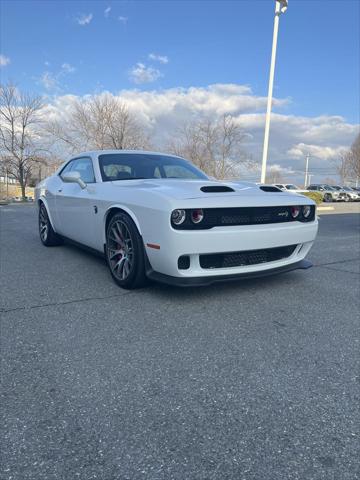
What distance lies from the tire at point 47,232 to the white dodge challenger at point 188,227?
139 cm

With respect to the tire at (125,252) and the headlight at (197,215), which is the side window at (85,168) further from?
the headlight at (197,215)

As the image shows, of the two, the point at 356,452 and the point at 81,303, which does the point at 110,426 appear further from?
the point at 81,303

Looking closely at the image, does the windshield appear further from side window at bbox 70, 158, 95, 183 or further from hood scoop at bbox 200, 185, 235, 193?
hood scoop at bbox 200, 185, 235, 193

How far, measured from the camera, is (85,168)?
14.3 feet

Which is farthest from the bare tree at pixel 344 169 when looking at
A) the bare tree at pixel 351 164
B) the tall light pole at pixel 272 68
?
the tall light pole at pixel 272 68

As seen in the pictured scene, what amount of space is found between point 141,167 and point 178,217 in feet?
5.20

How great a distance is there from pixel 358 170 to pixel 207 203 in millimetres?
53553

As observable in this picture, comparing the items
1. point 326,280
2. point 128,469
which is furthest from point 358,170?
point 128,469

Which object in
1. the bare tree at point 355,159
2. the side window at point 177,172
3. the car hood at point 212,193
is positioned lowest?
the car hood at point 212,193

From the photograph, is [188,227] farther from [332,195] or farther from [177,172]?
[332,195]

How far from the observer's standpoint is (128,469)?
1254 mm

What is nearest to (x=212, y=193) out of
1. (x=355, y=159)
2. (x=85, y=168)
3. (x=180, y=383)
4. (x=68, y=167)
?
(x=180, y=383)

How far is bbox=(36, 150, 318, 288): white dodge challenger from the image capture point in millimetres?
2688

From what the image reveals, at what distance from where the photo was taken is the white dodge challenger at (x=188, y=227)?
2.69 m
